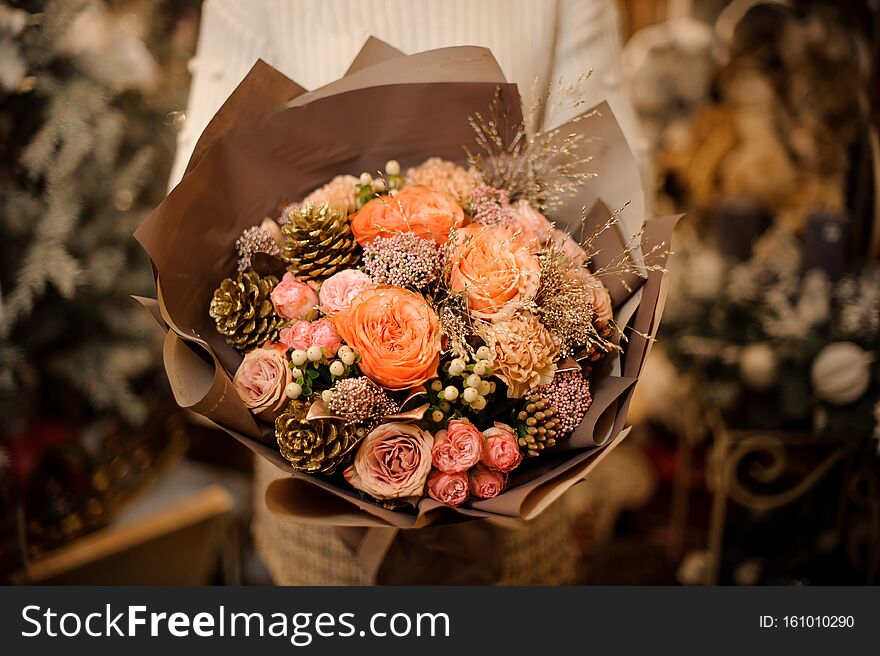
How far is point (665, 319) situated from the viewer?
6.01 ft

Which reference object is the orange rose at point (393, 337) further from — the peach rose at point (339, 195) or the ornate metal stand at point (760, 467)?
the ornate metal stand at point (760, 467)

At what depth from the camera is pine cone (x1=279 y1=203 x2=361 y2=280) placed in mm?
810

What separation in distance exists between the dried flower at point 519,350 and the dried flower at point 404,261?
0.10 metres

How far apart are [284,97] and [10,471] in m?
1.01

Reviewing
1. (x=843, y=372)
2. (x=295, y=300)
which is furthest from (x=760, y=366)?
(x=295, y=300)

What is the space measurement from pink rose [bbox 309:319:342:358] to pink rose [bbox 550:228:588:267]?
11.3 inches

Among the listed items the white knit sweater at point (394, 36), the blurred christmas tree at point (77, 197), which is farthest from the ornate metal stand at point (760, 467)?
the blurred christmas tree at point (77, 197)

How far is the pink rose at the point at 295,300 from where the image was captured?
81cm

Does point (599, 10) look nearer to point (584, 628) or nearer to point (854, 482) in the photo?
point (584, 628)

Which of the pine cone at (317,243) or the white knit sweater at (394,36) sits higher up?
the white knit sweater at (394,36)

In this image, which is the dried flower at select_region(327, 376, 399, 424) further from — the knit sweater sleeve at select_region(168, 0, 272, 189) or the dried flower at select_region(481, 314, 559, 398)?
the knit sweater sleeve at select_region(168, 0, 272, 189)

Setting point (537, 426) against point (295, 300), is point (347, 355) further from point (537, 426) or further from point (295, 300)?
point (537, 426)

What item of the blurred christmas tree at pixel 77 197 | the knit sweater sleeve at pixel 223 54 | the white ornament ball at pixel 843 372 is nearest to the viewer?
the knit sweater sleeve at pixel 223 54

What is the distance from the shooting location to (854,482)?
4.99ft
